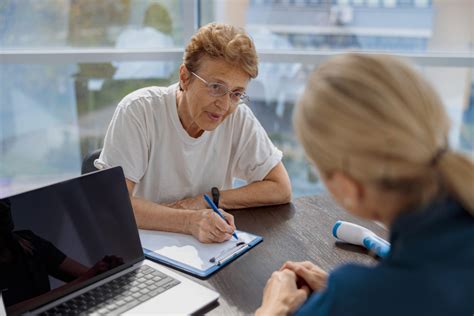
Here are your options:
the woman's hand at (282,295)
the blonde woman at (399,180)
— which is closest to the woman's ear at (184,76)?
the woman's hand at (282,295)

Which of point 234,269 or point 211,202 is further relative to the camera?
point 211,202

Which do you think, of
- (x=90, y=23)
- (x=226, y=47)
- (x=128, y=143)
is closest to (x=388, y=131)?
(x=226, y=47)

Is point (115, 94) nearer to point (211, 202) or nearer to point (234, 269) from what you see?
point (211, 202)

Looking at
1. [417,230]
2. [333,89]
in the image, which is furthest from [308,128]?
[417,230]

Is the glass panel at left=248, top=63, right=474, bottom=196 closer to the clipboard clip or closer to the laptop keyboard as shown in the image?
the clipboard clip

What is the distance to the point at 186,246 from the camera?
1.34 metres

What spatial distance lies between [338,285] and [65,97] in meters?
2.98

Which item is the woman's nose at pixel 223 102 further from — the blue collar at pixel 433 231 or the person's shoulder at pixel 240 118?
the blue collar at pixel 433 231

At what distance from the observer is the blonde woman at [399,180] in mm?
698

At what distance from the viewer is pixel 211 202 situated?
4.98 feet

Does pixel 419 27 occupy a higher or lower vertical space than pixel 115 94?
higher

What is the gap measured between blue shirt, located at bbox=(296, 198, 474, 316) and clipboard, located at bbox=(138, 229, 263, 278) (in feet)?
1.80

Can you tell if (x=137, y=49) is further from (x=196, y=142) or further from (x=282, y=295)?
(x=282, y=295)

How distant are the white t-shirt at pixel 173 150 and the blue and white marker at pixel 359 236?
0.48 m
